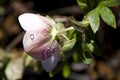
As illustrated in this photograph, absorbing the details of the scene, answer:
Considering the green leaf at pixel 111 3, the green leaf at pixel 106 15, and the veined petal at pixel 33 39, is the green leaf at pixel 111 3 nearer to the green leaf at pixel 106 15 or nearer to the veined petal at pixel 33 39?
the green leaf at pixel 106 15

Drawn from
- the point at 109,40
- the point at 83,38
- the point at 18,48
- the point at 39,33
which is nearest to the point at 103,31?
the point at 109,40

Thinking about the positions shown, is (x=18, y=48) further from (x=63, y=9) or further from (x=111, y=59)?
(x=111, y=59)

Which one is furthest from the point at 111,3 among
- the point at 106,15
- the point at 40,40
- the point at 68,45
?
the point at 40,40

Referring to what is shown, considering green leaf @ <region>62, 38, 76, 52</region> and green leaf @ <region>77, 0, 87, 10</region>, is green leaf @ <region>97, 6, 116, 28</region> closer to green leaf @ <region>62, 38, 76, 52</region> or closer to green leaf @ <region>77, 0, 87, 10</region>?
green leaf @ <region>77, 0, 87, 10</region>

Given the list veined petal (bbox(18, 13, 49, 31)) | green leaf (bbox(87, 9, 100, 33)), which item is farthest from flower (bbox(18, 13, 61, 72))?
green leaf (bbox(87, 9, 100, 33))

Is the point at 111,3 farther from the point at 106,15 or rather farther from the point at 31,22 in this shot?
the point at 31,22

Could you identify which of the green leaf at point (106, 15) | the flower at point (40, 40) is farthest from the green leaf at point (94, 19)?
the flower at point (40, 40)
